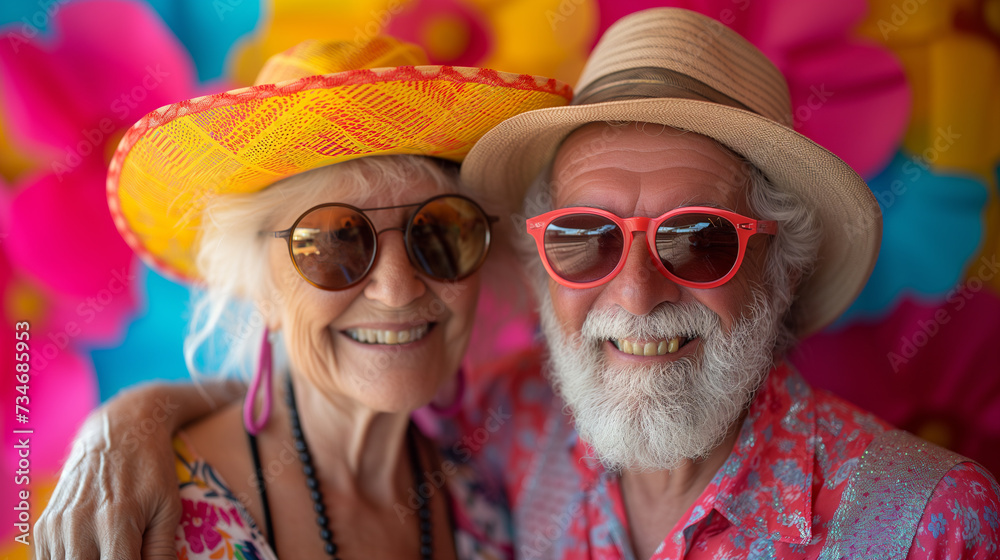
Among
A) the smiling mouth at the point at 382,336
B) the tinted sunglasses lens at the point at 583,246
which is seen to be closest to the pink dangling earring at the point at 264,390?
the smiling mouth at the point at 382,336

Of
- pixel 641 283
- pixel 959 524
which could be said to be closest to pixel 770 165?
pixel 641 283

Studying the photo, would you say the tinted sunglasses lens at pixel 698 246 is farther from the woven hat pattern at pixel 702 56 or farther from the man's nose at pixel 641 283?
the woven hat pattern at pixel 702 56

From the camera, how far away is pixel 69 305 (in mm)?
2729

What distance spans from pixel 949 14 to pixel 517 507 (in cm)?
249

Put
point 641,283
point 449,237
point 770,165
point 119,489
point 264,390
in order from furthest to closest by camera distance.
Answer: point 264,390 → point 449,237 → point 770,165 → point 641,283 → point 119,489

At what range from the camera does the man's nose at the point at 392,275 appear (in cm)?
187

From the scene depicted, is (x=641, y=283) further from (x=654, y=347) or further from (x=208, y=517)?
(x=208, y=517)

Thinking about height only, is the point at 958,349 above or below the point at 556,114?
below

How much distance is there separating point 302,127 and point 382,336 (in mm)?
690

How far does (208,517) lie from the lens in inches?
69.2

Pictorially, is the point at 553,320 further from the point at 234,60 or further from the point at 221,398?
the point at 234,60

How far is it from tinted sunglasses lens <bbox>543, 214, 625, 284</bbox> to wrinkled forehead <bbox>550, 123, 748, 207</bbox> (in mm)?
89

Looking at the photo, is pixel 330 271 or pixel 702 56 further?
pixel 330 271

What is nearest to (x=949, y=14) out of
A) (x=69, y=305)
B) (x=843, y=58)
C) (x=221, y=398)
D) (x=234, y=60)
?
(x=843, y=58)
